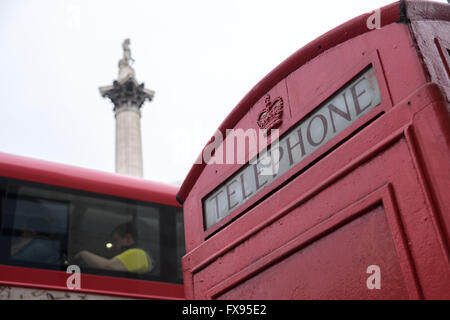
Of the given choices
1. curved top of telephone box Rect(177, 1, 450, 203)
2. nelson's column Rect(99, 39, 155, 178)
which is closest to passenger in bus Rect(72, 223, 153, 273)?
curved top of telephone box Rect(177, 1, 450, 203)

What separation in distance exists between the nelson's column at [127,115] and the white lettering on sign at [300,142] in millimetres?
16803

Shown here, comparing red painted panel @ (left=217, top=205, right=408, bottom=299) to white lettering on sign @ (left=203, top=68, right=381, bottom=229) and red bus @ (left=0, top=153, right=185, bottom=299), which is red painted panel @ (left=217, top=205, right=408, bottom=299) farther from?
red bus @ (left=0, top=153, right=185, bottom=299)

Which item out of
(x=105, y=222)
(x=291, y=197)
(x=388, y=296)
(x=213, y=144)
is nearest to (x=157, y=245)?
(x=105, y=222)

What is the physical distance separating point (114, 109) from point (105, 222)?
1432 centimetres

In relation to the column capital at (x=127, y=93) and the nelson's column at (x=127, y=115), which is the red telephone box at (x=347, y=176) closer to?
the nelson's column at (x=127, y=115)

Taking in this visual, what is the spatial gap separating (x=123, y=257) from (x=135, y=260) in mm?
137

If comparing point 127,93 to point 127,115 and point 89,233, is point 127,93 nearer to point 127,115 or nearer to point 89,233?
point 127,115

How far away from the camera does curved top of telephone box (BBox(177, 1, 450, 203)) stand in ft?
5.65

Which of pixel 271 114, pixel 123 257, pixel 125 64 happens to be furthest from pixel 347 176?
pixel 125 64

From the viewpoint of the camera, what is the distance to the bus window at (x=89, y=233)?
16.9 feet

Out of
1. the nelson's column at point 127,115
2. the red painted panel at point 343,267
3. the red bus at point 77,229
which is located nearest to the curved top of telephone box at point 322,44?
the red painted panel at point 343,267

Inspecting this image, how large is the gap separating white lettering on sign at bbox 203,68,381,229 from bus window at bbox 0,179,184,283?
327 cm

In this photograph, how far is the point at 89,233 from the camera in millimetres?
5547

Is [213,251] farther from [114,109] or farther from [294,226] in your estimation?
[114,109]
